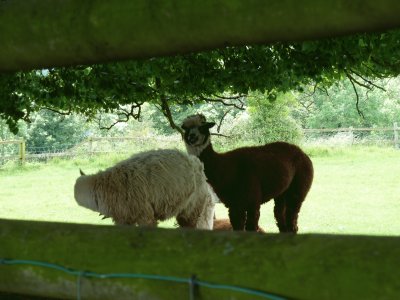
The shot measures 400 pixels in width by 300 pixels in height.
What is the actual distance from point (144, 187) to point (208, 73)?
1781 mm

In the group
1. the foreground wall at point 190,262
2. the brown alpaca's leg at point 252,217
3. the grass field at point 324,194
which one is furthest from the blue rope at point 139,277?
the grass field at point 324,194

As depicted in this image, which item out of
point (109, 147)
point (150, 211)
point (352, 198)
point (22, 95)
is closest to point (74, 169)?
point (109, 147)

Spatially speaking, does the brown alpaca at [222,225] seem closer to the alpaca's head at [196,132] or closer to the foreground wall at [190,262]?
the alpaca's head at [196,132]

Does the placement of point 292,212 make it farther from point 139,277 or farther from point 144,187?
point 139,277

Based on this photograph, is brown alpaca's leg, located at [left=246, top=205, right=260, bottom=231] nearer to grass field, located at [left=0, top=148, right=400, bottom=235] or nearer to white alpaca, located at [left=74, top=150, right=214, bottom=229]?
white alpaca, located at [left=74, top=150, right=214, bottom=229]

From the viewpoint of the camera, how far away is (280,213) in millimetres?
5977

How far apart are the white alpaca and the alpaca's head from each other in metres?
0.11

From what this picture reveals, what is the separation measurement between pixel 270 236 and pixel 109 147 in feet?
73.8

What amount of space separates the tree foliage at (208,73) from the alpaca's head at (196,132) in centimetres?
64

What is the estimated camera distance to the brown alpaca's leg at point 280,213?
593 cm

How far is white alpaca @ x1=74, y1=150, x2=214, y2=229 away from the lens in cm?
470

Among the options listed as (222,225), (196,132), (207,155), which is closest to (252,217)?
(207,155)

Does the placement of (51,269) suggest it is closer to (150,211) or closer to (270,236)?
(270,236)

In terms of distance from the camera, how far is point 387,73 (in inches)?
218
